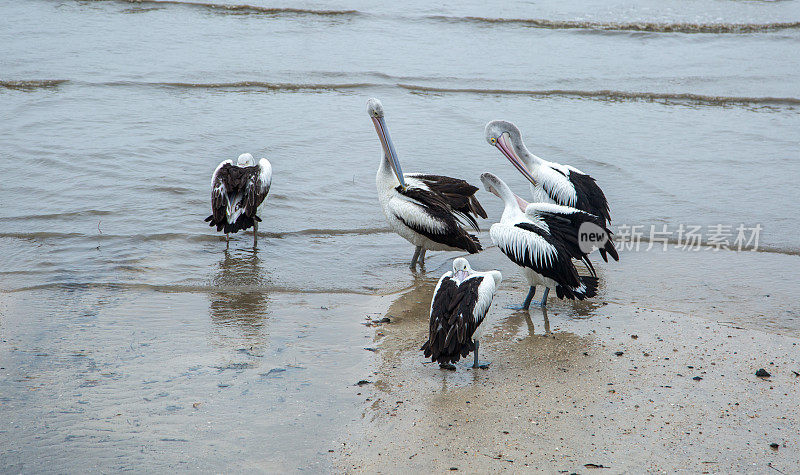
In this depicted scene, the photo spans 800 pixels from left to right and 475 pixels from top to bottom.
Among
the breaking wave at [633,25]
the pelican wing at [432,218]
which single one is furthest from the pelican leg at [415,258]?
the breaking wave at [633,25]

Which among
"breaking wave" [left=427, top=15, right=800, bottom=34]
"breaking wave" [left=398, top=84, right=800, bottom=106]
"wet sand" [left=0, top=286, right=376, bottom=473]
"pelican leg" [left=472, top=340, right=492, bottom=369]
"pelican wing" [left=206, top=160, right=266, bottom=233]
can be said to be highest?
"breaking wave" [left=427, top=15, right=800, bottom=34]

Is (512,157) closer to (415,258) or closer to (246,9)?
(415,258)

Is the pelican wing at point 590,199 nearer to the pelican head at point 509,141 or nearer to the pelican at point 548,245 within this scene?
the pelican head at point 509,141

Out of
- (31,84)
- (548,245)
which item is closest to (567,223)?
(548,245)

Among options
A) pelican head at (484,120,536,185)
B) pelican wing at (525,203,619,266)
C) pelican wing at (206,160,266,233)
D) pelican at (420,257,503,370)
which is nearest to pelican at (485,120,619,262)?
A: pelican head at (484,120,536,185)

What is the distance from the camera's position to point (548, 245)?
511 cm

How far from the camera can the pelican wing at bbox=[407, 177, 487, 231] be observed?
243 inches

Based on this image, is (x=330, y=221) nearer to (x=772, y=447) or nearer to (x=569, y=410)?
(x=569, y=410)

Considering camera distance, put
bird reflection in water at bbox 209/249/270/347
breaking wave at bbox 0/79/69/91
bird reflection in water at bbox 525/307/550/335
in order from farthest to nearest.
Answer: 1. breaking wave at bbox 0/79/69/91
2. bird reflection in water at bbox 525/307/550/335
3. bird reflection in water at bbox 209/249/270/347

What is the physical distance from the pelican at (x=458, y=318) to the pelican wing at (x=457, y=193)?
5.68 feet

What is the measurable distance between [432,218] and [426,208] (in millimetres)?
130

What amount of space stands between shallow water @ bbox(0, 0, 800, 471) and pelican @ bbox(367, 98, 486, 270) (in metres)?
0.40

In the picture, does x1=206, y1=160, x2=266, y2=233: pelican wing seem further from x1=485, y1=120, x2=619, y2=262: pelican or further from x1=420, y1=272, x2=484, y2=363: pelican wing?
x1=420, y1=272, x2=484, y2=363: pelican wing

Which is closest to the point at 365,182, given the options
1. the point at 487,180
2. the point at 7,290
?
the point at 487,180
